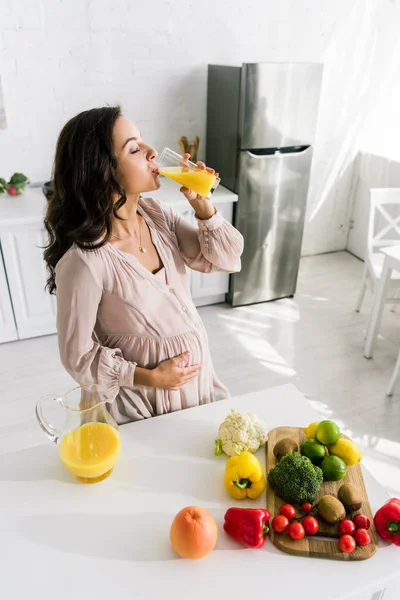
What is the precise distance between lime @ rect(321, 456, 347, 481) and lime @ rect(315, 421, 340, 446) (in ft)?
0.15

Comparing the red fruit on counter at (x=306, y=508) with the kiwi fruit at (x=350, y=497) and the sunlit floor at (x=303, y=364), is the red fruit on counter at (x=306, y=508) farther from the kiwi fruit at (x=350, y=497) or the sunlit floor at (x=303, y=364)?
the sunlit floor at (x=303, y=364)

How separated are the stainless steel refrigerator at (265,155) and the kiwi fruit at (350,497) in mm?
2372

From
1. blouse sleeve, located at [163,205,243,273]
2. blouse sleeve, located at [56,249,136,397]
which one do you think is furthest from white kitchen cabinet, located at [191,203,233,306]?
blouse sleeve, located at [56,249,136,397]

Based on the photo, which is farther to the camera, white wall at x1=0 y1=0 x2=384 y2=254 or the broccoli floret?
white wall at x1=0 y1=0 x2=384 y2=254

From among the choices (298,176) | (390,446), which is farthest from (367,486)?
(298,176)

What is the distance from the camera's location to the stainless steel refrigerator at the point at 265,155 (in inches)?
113

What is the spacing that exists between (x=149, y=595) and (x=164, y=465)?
30 cm

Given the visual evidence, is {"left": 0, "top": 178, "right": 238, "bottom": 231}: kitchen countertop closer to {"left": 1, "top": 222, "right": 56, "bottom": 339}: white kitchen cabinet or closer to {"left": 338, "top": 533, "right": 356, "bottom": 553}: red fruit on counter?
{"left": 1, "top": 222, "right": 56, "bottom": 339}: white kitchen cabinet

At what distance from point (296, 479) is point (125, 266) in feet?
2.00

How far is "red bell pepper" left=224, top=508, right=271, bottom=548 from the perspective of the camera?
0.90 meters

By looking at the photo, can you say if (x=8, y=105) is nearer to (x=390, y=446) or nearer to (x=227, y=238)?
(x=227, y=238)

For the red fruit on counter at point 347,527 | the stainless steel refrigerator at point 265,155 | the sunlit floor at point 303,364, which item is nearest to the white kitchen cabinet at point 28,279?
the sunlit floor at point 303,364

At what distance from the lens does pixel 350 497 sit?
96cm

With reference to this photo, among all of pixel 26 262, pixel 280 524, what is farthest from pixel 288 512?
pixel 26 262
